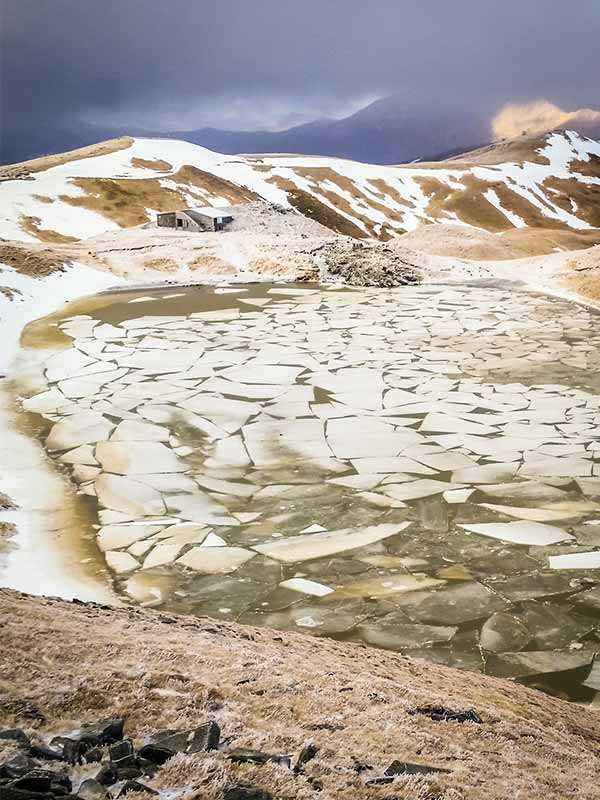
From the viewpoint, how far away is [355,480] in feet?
24.5

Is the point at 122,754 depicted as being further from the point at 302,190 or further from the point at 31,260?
the point at 302,190

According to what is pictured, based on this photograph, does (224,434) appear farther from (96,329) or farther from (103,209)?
(103,209)

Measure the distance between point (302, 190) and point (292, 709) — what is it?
269 feet

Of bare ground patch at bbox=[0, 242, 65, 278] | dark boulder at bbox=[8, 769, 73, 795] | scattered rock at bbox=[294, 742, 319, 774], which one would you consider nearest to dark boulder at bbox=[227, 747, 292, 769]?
scattered rock at bbox=[294, 742, 319, 774]

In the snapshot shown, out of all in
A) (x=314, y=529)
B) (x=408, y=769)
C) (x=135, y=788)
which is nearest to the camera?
(x=135, y=788)

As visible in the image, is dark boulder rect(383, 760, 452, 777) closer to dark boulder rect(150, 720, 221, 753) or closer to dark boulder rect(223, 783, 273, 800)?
dark boulder rect(223, 783, 273, 800)

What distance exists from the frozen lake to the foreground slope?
745 millimetres

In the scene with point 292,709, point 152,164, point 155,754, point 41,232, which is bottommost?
point 292,709

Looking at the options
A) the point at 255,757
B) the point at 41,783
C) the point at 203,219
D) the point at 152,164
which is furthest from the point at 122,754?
the point at 152,164

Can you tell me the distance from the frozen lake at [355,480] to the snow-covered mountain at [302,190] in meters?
33.6

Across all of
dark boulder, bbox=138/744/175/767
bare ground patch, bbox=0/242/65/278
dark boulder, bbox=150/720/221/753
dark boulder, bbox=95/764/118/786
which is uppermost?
bare ground patch, bbox=0/242/65/278

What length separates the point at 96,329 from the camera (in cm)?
1512

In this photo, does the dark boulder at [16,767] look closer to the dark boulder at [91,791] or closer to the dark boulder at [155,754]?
the dark boulder at [91,791]

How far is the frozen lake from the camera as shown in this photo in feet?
17.2
